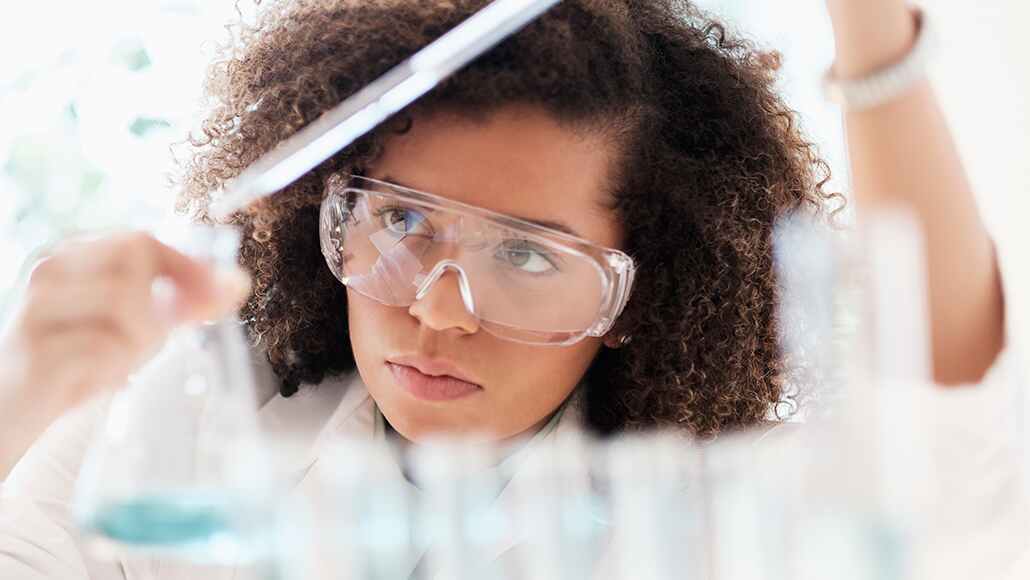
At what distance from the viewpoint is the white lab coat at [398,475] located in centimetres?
51

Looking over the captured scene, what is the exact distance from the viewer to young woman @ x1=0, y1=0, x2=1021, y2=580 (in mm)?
493

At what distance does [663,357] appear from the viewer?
73 centimetres

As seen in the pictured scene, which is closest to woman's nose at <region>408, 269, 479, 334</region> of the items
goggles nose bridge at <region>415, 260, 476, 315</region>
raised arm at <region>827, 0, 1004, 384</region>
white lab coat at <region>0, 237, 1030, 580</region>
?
goggles nose bridge at <region>415, 260, 476, 315</region>

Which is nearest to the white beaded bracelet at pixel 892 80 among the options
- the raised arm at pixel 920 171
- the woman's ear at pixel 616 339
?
the raised arm at pixel 920 171

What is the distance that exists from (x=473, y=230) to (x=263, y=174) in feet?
0.48

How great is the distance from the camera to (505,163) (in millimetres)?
604

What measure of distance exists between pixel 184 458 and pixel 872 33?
0.39m

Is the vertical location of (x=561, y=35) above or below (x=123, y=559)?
above

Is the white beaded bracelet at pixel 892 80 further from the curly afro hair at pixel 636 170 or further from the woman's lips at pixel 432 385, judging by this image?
the woman's lips at pixel 432 385

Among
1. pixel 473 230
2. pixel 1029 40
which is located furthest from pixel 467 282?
pixel 1029 40

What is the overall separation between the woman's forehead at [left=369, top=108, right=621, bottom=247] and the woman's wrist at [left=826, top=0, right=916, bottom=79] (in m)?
0.18

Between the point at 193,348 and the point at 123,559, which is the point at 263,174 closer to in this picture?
the point at 193,348

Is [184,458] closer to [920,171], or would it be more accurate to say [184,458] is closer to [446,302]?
[446,302]

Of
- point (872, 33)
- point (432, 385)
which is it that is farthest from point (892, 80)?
point (432, 385)
